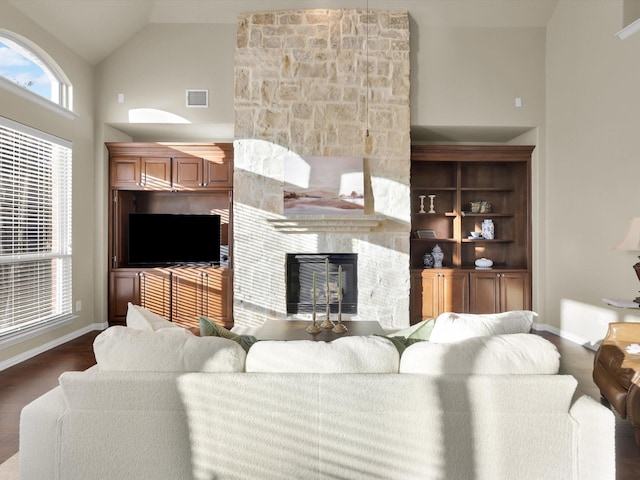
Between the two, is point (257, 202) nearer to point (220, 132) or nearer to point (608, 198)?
point (220, 132)

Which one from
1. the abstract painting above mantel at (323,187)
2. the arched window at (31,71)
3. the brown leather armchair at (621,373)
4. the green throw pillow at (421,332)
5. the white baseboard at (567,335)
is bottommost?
the white baseboard at (567,335)

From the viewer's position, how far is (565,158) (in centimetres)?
548

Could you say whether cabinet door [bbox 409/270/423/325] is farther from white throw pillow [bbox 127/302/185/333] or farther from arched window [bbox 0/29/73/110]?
arched window [bbox 0/29/73/110]

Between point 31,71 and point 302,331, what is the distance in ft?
13.4

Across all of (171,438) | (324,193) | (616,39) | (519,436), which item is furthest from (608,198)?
(171,438)

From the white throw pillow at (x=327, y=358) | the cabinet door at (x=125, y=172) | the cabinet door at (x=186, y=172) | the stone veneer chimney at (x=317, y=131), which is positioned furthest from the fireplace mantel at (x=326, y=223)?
the white throw pillow at (x=327, y=358)

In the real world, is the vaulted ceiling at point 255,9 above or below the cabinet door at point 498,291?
above

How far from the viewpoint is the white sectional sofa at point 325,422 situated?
1.68 metres

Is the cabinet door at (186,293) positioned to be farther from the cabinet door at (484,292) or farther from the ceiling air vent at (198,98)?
the cabinet door at (484,292)

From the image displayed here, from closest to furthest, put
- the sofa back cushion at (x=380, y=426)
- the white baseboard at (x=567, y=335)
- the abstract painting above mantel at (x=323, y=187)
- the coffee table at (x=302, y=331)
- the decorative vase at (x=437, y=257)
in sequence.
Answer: the sofa back cushion at (x=380, y=426)
the coffee table at (x=302, y=331)
the white baseboard at (x=567, y=335)
the abstract painting above mantel at (x=323, y=187)
the decorative vase at (x=437, y=257)

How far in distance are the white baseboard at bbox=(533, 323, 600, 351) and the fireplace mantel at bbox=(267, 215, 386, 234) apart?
2678mm

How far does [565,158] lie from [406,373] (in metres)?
4.86

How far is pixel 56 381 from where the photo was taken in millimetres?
3887

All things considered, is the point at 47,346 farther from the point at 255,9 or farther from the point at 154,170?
the point at 255,9
